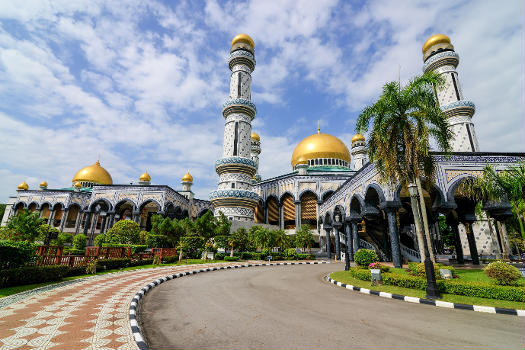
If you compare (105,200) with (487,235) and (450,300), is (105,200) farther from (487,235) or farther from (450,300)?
→ (487,235)

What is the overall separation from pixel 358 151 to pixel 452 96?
958 inches

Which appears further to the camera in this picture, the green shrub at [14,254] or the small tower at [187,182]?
the small tower at [187,182]

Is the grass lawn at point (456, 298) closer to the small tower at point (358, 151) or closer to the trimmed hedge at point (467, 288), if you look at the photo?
the trimmed hedge at point (467, 288)

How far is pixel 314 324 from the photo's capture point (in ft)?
17.5

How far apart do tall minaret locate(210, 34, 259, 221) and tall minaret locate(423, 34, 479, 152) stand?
24212 millimetres

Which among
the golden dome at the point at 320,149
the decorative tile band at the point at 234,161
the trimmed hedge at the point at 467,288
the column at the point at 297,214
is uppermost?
the golden dome at the point at 320,149

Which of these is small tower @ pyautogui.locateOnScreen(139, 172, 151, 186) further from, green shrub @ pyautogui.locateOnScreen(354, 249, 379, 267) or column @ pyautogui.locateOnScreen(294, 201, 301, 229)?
green shrub @ pyautogui.locateOnScreen(354, 249, 379, 267)

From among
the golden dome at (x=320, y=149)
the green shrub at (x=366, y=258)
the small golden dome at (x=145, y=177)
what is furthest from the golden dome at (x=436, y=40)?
the small golden dome at (x=145, y=177)

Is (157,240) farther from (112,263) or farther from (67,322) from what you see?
(67,322)

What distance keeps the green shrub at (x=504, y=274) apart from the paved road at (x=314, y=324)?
2769 mm

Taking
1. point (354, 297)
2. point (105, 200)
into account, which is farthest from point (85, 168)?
point (354, 297)

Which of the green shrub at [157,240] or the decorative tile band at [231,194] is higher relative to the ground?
the decorative tile band at [231,194]

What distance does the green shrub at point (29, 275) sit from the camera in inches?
343

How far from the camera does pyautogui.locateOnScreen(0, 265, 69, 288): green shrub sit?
28.6ft
